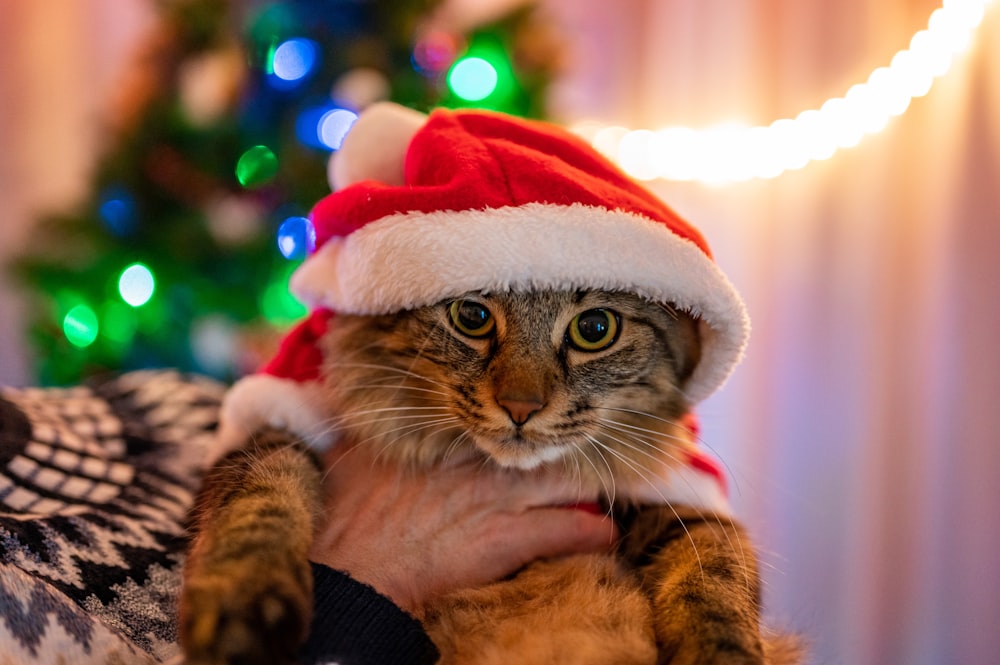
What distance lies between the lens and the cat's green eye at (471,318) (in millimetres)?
1104

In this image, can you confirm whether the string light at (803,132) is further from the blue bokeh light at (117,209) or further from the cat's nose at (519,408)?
the blue bokeh light at (117,209)

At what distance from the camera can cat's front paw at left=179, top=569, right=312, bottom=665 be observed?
0.74 metres

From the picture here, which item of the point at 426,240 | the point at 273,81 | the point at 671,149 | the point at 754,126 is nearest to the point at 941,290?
the point at 754,126

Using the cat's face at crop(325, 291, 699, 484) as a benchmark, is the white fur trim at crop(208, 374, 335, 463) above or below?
below

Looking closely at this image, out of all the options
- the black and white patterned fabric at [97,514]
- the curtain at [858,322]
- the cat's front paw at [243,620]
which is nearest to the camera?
the cat's front paw at [243,620]

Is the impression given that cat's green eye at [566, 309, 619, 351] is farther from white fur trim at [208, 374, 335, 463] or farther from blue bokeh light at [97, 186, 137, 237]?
blue bokeh light at [97, 186, 137, 237]

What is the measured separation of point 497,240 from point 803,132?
1.70 m

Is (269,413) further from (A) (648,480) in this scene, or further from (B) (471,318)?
(A) (648,480)

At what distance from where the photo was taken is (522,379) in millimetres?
1033

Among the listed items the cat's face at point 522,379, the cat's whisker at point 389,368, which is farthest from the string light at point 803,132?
the cat's whisker at point 389,368

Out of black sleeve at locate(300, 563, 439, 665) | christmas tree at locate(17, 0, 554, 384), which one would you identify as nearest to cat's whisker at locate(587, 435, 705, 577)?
black sleeve at locate(300, 563, 439, 665)

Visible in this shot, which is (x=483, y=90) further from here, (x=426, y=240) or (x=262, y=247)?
(x=426, y=240)

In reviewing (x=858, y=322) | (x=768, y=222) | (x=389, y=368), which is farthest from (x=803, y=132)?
(x=389, y=368)

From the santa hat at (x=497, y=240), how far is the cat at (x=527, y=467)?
0.07m
